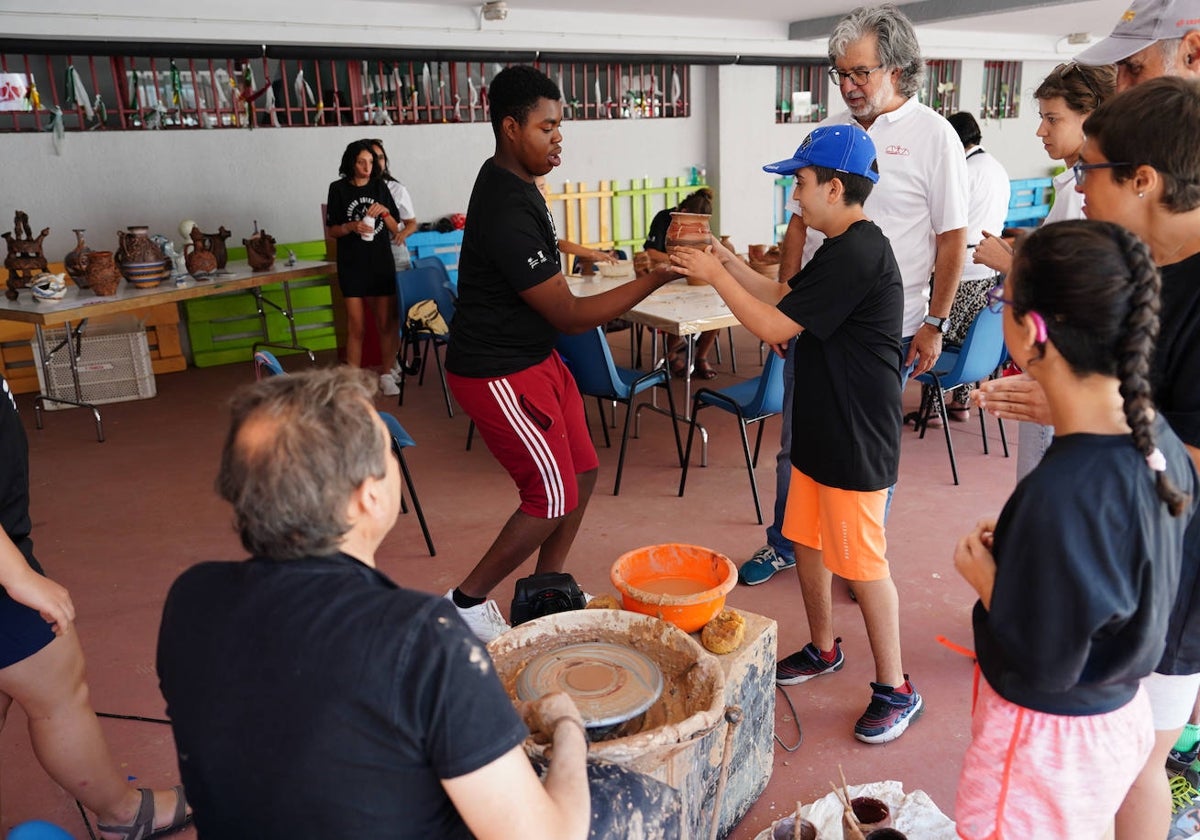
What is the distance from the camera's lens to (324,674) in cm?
105

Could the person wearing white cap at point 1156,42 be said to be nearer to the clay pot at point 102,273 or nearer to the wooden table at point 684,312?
the wooden table at point 684,312

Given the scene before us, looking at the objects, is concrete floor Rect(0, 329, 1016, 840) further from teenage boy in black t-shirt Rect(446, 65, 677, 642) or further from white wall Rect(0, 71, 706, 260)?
white wall Rect(0, 71, 706, 260)

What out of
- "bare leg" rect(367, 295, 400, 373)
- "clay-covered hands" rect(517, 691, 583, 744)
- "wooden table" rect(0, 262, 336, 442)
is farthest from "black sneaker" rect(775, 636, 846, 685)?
"wooden table" rect(0, 262, 336, 442)

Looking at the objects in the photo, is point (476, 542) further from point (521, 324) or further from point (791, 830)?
point (791, 830)

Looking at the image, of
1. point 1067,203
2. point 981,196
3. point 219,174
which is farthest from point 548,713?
point 219,174

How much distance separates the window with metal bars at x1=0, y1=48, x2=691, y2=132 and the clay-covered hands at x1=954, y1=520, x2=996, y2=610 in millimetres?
7068

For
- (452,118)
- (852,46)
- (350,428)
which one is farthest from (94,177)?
(350,428)

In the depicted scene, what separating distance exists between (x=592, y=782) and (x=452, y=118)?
7844mm

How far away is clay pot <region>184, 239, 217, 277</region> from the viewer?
621cm

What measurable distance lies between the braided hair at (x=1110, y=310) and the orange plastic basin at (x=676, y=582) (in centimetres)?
103

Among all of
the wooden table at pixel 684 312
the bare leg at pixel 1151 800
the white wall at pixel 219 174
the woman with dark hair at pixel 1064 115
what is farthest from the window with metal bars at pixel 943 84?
the bare leg at pixel 1151 800

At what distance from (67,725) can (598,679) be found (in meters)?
1.20

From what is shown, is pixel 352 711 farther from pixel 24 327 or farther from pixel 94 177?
pixel 94 177

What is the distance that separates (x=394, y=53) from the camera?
7637 millimetres
